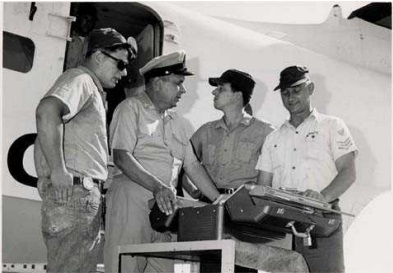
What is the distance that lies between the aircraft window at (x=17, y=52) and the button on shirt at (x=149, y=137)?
641 millimetres

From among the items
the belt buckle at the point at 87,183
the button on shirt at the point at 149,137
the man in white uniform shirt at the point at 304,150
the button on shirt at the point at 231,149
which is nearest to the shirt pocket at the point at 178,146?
the button on shirt at the point at 149,137

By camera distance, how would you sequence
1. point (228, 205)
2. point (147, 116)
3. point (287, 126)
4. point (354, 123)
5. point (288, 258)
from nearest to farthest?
point (228, 205) → point (288, 258) → point (147, 116) → point (287, 126) → point (354, 123)

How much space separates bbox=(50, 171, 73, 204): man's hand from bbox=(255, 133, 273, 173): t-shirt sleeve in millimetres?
1446

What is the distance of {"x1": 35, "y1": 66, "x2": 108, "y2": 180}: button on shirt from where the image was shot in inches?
104

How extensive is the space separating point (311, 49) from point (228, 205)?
3.45m

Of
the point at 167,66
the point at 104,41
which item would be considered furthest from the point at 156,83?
→ the point at 104,41

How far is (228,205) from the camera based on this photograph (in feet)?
8.57

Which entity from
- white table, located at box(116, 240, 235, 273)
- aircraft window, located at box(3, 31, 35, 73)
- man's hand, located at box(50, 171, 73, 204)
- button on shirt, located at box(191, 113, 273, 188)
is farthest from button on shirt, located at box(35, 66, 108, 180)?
button on shirt, located at box(191, 113, 273, 188)

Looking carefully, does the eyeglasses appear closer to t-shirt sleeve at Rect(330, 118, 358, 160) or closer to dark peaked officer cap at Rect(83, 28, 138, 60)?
dark peaked officer cap at Rect(83, 28, 138, 60)

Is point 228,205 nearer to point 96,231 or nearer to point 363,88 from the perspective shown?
point 96,231

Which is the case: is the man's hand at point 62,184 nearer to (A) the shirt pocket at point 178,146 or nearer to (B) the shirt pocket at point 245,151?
(A) the shirt pocket at point 178,146

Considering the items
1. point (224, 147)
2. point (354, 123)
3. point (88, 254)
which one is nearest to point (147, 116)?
point (224, 147)

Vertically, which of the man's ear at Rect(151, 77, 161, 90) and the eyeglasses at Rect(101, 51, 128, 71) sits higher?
the man's ear at Rect(151, 77, 161, 90)

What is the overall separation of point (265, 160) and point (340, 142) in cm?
46
